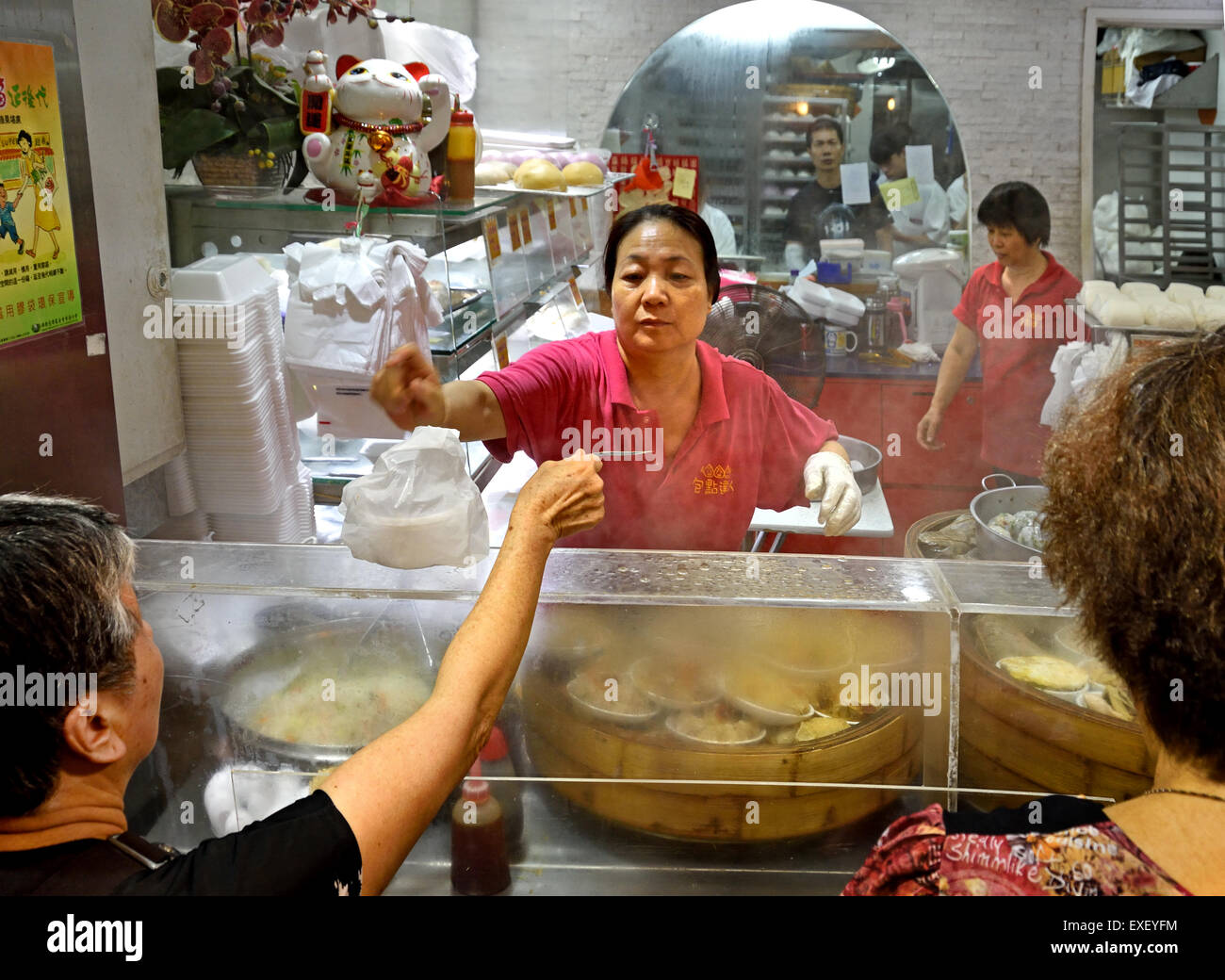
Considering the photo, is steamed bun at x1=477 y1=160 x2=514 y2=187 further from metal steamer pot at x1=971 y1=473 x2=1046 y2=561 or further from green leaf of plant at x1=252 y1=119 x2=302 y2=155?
A: metal steamer pot at x1=971 y1=473 x2=1046 y2=561

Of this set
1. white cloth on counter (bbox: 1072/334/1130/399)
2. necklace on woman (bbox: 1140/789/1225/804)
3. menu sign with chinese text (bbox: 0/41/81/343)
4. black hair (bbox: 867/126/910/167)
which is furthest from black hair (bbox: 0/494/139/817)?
black hair (bbox: 867/126/910/167)

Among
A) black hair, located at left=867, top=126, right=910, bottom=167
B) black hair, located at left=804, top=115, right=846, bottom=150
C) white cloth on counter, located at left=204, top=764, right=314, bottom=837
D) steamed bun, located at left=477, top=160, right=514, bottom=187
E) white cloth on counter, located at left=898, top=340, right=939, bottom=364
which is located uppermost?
black hair, located at left=804, top=115, right=846, bottom=150

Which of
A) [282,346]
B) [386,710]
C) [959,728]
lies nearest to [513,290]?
[282,346]

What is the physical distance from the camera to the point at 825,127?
326cm

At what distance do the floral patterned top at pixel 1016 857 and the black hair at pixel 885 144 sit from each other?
2731mm

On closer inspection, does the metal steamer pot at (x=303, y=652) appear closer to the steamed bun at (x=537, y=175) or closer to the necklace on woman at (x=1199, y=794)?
the necklace on woman at (x=1199, y=794)

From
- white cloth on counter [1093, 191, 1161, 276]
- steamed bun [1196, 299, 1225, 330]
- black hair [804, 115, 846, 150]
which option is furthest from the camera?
black hair [804, 115, 846, 150]

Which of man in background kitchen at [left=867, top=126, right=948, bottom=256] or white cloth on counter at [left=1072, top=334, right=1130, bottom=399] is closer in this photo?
white cloth on counter at [left=1072, top=334, right=1130, bottom=399]

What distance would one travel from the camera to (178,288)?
190 cm

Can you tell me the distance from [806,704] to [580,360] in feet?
2.29

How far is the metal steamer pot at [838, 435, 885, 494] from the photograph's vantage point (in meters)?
2.33

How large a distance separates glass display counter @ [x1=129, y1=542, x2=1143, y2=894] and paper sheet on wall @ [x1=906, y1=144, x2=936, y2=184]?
1845 millimetres

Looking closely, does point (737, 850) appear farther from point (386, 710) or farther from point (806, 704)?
point (386, 710)

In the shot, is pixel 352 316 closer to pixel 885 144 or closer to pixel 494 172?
pixel 494 172
